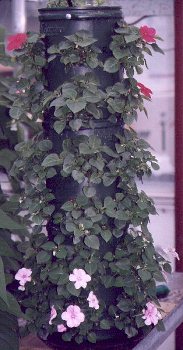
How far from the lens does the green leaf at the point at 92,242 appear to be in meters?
1.72

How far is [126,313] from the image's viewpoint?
6.01 ft

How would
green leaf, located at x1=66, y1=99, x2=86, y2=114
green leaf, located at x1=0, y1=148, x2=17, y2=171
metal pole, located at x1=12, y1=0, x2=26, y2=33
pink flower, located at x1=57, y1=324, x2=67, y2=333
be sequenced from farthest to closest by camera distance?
1. metal pole, located at x1=12, y1=0, x2=26, y2=33
2. green leaf, located at x1=0, y1=148, x2=17, y2=171
3. pink flower, located at x1=57, y1=324, x2=67, y2=333
4. green leaf, located at x1=66, y1=99, x2=86, y2=114

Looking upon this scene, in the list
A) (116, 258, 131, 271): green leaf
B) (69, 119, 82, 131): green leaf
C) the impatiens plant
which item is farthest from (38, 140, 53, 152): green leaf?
(116, 258, 131, 271): green leaf

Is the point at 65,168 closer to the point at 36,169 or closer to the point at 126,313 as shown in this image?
the point at 36,169

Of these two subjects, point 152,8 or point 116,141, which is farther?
point 152,8

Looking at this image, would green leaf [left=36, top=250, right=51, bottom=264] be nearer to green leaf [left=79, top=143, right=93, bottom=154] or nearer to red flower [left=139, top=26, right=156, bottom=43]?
green leaf [left=79, top=143, right=93, bottom=154]

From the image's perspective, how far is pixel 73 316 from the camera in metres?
1.76

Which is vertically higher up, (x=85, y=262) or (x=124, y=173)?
(x=124, y=173)

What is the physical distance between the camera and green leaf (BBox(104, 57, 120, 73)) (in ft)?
5.78

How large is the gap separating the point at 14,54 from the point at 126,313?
0.76m

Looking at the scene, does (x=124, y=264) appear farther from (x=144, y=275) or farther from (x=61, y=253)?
(x=61, y=253)

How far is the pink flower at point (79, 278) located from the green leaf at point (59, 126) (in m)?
0.35

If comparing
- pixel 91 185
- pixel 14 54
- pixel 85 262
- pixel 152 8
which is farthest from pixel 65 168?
pixel 152 8

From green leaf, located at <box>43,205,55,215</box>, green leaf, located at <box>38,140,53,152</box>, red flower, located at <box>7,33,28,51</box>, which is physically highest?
red flower, located at <box>7,33,28,51</box>
